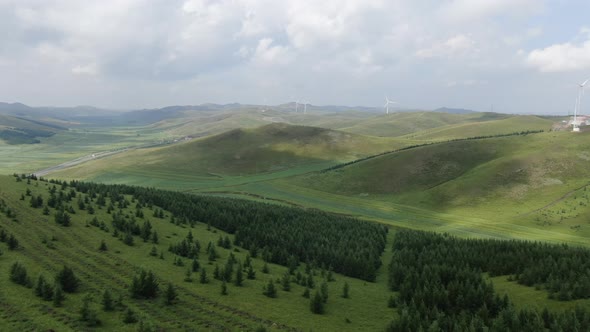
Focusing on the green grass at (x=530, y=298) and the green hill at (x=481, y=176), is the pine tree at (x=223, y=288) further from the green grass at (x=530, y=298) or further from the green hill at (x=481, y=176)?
the green hill at (x=481, y=176)

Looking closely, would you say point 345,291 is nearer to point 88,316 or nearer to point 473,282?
point 473,282

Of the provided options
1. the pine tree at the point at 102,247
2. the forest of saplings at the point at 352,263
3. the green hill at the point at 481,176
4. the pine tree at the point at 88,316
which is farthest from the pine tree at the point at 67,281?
the green hill at the point at 481,176

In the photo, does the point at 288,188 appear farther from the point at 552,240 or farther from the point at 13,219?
the point at 13,219

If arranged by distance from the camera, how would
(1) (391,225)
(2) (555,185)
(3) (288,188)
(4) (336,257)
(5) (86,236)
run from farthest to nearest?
(3) (288,188) → (2) (555,185) → (1) (391,225) → (4) (336,257) → (5) (86,236)

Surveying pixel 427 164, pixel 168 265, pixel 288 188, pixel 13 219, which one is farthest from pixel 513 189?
pixel 13 219

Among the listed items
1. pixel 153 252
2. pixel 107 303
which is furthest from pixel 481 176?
pixel 107 303
